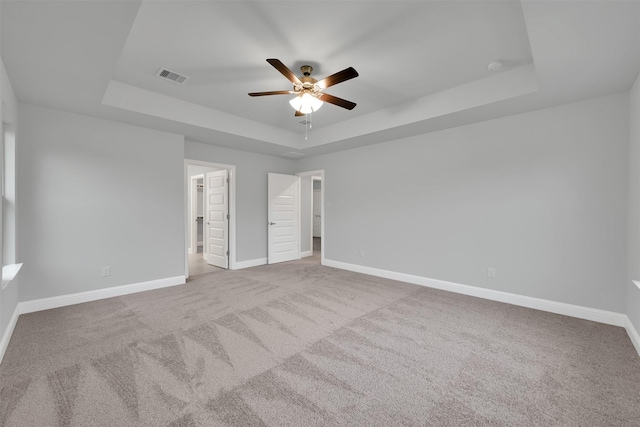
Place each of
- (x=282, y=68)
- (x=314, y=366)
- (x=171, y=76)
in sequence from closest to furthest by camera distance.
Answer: (x=314, y=366), (x=282, y=68), (x=171, y=76)

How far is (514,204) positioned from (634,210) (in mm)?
1052

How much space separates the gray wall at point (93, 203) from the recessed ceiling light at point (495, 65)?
4.33m

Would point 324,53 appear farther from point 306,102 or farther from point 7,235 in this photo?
point 7,235

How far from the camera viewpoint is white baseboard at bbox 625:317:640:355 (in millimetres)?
2400

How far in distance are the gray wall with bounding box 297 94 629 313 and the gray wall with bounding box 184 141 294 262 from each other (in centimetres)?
220

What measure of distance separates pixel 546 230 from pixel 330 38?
3.33 metres

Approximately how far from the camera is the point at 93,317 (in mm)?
3084

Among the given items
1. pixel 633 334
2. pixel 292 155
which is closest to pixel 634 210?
pixel 633 334

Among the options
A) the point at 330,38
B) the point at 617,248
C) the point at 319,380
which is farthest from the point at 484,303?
the point at 330,38

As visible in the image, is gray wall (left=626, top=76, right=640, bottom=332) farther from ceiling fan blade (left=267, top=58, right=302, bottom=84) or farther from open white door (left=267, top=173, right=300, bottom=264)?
open white door (left=267, top=173, right=300, bottom=264)

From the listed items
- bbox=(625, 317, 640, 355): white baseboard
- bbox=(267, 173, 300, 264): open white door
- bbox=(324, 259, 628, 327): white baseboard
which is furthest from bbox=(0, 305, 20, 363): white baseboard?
bbox=(625, 317, 640, 355): white baseboard

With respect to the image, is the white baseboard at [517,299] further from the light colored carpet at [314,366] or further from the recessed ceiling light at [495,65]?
the recessed ceiling light at [495,65]

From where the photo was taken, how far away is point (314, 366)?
7.04ft

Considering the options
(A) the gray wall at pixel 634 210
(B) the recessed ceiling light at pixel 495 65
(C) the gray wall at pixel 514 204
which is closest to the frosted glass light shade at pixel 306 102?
(B) the recessed ceiling light at pixel 495 65
